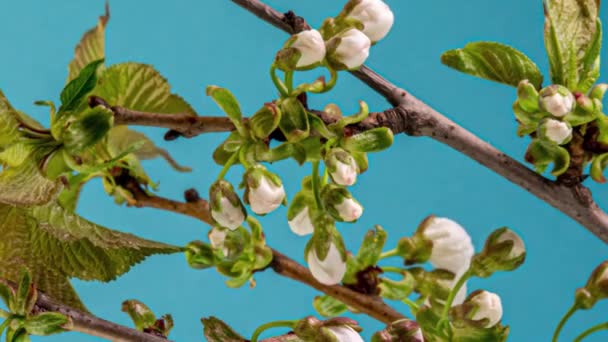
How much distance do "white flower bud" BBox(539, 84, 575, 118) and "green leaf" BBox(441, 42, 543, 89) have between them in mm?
34

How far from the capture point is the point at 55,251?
41 cm

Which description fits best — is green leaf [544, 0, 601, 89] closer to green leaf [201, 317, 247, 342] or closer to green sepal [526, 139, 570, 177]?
green sepal [526, 139, 570, 177]

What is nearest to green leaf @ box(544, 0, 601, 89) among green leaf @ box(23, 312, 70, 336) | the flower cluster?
the flower cluster

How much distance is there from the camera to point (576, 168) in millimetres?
377

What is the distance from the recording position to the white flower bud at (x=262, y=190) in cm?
35

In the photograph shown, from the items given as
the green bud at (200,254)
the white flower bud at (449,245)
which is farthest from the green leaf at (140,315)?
the white flower bud at (449,245)

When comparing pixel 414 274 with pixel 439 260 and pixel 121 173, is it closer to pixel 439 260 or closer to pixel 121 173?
pixel 439 260

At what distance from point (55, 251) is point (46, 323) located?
0.05m

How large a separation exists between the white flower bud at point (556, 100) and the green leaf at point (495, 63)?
3 centimetres

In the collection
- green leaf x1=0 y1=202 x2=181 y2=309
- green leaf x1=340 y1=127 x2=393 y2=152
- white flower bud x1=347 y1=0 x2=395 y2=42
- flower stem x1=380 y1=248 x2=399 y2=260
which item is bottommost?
green leaf x1=0 y1=202 x2=181 y2=309

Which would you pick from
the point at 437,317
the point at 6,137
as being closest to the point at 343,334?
the point at 437,317

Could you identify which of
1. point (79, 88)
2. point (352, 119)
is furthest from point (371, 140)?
point (79, 88)

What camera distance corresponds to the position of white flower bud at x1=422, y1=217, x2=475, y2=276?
1.35 ft

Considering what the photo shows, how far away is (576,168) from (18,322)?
225 millimetres
